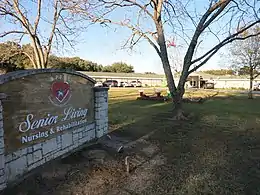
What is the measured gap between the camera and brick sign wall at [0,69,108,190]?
12.3 ft

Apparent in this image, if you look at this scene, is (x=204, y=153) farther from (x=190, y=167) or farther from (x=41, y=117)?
(x=41, y=117)

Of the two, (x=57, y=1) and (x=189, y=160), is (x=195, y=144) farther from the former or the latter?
(x=57, y=1)

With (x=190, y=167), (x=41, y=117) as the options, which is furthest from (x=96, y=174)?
(x=190, y=167)

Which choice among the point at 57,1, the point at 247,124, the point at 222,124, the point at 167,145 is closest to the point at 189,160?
the point at 167,145

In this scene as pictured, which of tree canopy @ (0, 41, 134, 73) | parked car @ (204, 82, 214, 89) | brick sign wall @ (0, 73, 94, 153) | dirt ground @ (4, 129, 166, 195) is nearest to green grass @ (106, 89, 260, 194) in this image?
dirt ground @ (4, 129, 166, 195)

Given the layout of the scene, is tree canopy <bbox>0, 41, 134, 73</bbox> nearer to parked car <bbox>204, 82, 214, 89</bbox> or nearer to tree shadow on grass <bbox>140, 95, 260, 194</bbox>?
tree shadow on grass <bbox>140, 95, 260, 194</bbox>

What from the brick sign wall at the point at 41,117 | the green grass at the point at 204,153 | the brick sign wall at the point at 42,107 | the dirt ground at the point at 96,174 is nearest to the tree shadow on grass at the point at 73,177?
the dirt ground at the point at 96,174

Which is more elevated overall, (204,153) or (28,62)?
(28,62)

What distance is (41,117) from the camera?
445cm

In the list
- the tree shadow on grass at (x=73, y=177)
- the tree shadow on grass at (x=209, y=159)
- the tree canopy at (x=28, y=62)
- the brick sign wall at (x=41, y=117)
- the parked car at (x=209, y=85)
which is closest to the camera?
the brick sign wall at (x=41, y=117)

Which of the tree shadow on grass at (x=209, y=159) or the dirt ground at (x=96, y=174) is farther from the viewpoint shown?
the tree shadow on grass at (x=209, y=159)

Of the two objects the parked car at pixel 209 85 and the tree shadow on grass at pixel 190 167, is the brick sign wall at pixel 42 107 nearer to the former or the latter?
the tree shadow on grass at pixel 190 167

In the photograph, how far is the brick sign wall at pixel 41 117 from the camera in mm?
3742

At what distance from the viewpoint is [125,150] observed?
6211 millimetres
